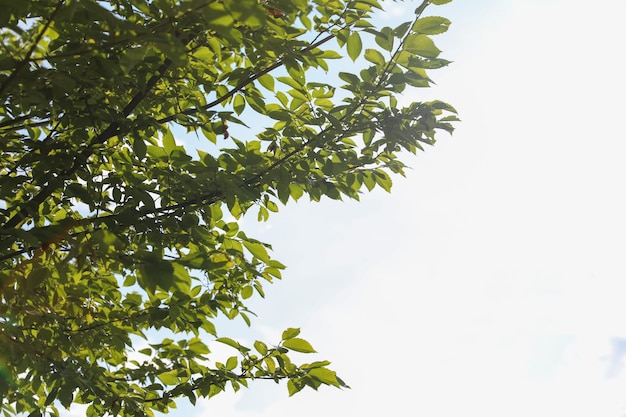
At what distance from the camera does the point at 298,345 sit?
3.45 meters

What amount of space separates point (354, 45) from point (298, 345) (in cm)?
191

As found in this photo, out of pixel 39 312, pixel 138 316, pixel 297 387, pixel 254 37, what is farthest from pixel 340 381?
pixel 254 37

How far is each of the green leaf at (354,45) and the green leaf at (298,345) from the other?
180 cm

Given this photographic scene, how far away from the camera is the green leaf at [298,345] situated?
11.2 feet

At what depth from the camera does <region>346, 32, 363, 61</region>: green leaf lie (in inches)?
121

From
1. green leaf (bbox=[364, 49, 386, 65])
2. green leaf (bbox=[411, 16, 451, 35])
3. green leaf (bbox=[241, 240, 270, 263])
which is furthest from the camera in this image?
green leaf (bbox=[241, 240, 270, 263])

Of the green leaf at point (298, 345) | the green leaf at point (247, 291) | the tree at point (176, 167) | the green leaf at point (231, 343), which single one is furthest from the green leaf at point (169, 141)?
the green leaf at point (298, 345)

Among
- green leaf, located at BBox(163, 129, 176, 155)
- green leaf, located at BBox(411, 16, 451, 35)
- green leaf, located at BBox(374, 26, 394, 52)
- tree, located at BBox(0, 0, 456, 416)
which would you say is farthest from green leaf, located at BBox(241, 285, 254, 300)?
green leaf, located at BBox(411, 16, 451, 35)

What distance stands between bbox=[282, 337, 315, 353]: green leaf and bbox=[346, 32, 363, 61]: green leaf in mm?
1801

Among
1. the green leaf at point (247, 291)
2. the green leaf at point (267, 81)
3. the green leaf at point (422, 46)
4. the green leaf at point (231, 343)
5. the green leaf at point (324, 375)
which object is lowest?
the green leaf at point (324, 375)

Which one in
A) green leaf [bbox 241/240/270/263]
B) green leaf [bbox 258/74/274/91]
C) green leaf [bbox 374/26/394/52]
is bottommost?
green leaf [bbox 241/240/270/263]

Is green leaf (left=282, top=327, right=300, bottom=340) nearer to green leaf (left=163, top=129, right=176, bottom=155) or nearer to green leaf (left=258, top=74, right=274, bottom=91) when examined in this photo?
green leaf (left=163, top=129, right=176, bottom=155)

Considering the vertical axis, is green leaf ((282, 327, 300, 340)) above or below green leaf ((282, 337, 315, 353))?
above

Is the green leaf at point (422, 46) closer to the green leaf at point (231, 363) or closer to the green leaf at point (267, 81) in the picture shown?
the green leaf at point (267, 81)
